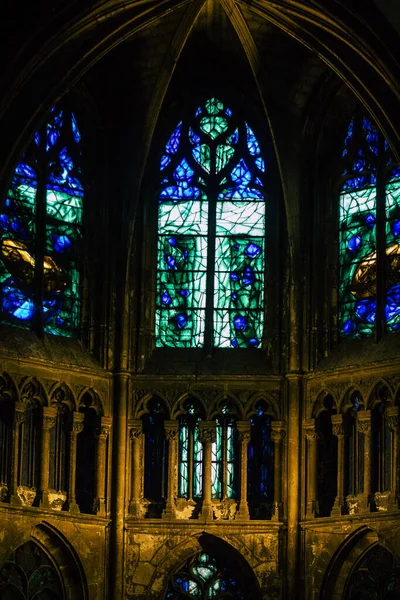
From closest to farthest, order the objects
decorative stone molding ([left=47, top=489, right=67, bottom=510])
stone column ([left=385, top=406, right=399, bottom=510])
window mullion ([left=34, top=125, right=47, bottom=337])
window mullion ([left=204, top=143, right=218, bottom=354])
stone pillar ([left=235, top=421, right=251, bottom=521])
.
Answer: stone column ([left=385, top=406, right=399, bottom=510]) → decorative stone molding ([left=47, top=489, right=67, bottom=510]) → stone pillar ([left=235, top=421, right=251, bottom=521]) → window mullion ([left=34, top=125, right=47, bottom=337]) → window mullion ([left=204, top=143, right=218, bottom=354])

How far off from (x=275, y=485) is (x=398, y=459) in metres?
2.03

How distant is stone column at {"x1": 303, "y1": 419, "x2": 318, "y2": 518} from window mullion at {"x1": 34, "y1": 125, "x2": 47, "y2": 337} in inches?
154

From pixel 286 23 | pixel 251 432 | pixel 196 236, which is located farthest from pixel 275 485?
pixel 286 23

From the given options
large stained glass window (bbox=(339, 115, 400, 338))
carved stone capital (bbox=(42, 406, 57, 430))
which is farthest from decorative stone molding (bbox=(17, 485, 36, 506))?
large stained glass window (bbox=(339, 115, 400, 338))

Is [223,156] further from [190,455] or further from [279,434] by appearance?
[190,455]

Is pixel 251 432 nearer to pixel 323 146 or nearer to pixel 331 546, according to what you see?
pixel 331 546

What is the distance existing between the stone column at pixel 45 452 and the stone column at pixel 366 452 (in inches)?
164

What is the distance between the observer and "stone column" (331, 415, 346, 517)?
105 ft

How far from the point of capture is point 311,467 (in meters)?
32.5

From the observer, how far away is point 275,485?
107ft

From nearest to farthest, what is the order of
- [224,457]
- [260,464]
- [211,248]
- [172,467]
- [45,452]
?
[45,452], [172,467], [224,457], [260,464], [211,248]

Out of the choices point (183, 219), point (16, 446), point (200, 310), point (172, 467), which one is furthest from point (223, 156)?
point (16, 446)

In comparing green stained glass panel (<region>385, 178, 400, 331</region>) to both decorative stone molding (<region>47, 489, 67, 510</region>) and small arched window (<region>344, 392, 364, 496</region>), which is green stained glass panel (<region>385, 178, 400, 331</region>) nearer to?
small arched window (<region>344, 392, 364, 496</region>)

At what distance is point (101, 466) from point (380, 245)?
4919 mm
